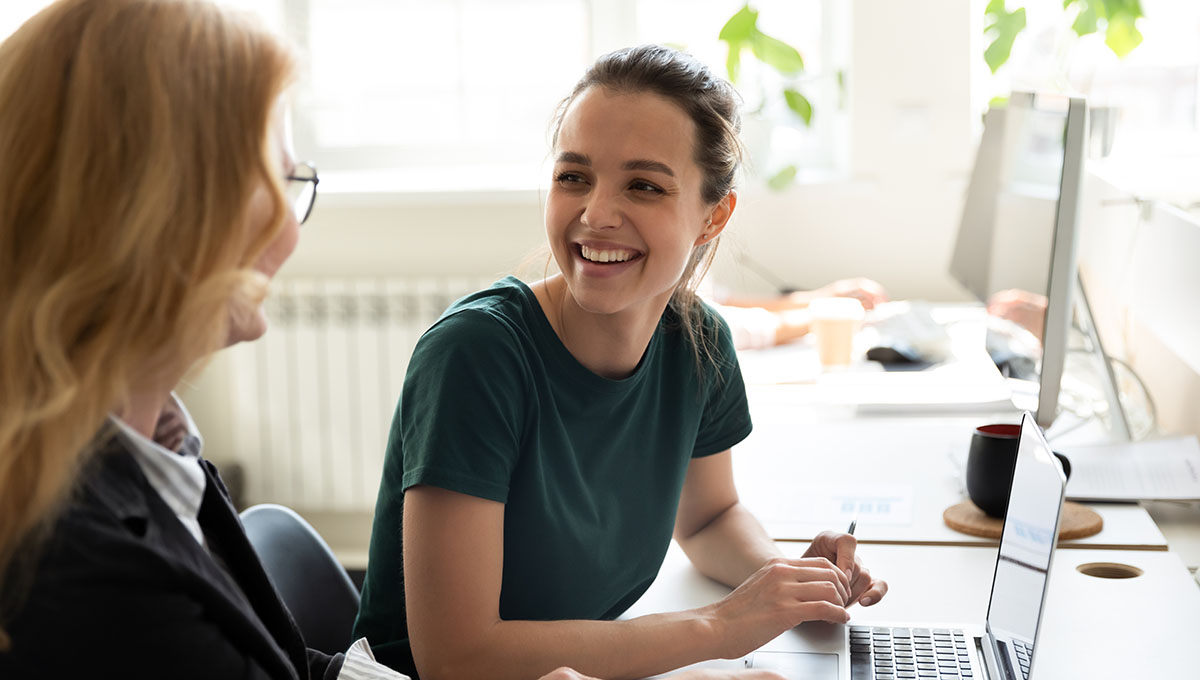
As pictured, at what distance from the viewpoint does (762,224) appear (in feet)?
9.75

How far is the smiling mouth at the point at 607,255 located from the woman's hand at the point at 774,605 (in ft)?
1.17

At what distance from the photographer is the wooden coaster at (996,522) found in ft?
4.67

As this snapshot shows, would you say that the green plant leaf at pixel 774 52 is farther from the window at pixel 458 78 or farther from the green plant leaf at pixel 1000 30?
the green plant leaf at pixel 1000 30

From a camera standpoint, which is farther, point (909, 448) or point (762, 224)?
point (762, 224)

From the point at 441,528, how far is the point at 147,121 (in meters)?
0.47

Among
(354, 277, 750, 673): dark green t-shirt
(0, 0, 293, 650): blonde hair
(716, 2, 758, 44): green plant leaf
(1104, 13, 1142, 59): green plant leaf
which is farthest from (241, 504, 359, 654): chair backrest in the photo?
(1104, 13, 1142, 59): green plant leaf

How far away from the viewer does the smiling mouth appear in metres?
1.25

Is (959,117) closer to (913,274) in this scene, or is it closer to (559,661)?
(913,274)

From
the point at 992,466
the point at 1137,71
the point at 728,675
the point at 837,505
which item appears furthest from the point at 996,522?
the point at 1137,71

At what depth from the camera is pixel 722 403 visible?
4.70 ft

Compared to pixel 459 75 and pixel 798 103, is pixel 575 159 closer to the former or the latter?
pixel 798 103

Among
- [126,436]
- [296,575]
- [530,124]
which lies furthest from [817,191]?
[126,436]

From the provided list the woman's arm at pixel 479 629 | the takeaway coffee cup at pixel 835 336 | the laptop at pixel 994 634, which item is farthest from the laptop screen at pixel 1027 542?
the takeaway coffee cup at pixel 835 336

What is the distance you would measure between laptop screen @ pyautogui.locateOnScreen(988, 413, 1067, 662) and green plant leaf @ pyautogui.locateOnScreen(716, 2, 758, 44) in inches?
72.1
